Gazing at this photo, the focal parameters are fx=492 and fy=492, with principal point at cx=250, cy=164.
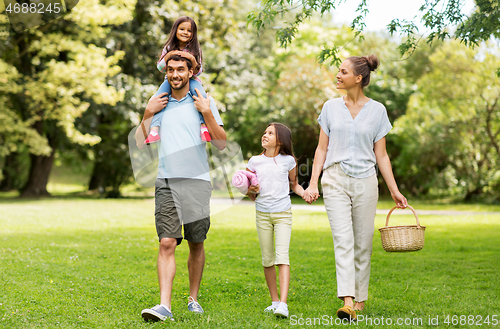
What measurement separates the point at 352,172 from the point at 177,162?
4.85 feet

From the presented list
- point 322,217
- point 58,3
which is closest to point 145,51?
point 58,3

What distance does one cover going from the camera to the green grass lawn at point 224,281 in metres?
4.35

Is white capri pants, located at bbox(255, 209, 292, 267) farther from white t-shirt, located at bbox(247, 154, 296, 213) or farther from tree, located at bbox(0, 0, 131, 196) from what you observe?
tree, located at bbox(0, 0, 131, 196)

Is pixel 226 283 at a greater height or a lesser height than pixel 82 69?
lesser

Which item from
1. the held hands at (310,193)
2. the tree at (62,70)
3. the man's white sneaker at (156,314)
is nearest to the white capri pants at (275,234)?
the held hands at (310,193)

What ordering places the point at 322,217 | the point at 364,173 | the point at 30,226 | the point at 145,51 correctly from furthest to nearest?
the point at 145,51
the point at 322,217
the point at 30,226
the point at 364,173

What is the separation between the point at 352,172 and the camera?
4172 mm

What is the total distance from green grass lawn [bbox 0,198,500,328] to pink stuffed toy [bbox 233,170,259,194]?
83 centimetres

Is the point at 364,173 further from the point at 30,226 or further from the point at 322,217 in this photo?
the point at 322,217

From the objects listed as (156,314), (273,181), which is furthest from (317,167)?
(156,314)

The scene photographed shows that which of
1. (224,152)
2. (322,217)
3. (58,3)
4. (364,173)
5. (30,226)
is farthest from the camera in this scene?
(58,3)

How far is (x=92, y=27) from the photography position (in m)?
18.7

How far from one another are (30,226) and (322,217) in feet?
27.3

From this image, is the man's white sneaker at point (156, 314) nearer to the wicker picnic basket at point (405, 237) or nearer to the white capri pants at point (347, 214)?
the white capri pants at point (347, 214)
